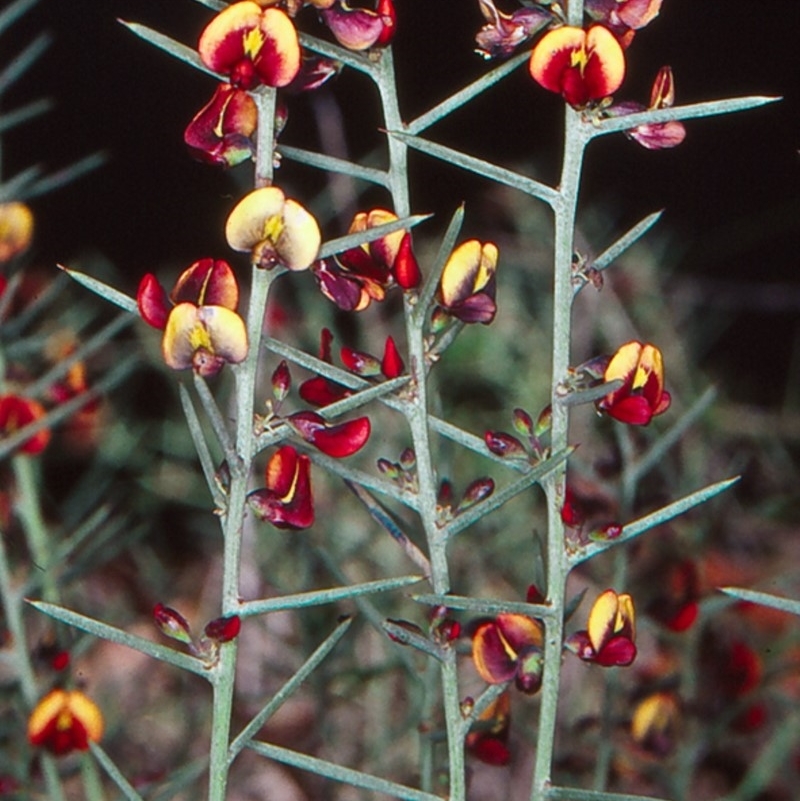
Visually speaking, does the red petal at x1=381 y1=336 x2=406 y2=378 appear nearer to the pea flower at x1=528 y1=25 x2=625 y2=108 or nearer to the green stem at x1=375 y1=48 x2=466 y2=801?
the green stem at x1=375 y1=48 x2=466 y2=801

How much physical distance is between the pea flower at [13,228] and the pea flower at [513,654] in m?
0.60

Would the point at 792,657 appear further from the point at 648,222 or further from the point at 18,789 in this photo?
the point at 648,222

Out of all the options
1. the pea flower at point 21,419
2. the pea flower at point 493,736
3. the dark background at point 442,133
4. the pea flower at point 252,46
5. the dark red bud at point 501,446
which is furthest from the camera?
the dark background at point 442,133

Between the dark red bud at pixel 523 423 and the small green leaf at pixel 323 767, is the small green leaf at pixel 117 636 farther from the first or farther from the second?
the dark red bud at pixel 523 423

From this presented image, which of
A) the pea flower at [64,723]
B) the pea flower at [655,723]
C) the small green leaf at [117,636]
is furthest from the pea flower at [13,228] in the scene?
the pea flower at [655,723]

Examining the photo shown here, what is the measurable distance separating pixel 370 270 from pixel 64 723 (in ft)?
1.59

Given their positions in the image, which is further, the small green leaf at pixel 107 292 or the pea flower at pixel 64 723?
the pea flower at pixel 64 723

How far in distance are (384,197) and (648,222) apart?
2104 millimetres

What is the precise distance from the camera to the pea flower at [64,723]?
3.22 ft

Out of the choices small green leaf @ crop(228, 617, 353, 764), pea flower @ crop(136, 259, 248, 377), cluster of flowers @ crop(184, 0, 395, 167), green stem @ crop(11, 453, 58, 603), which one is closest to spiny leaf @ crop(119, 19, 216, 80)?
cluster of flowers @ crop(184, 0, 395, 167)

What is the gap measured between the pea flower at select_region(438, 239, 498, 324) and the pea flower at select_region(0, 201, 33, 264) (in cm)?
53

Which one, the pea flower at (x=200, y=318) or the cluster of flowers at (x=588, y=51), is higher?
the cluster of flowers at (x=588, y=51)

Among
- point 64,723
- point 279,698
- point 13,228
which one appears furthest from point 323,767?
point 13,228

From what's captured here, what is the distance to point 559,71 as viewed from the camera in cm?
68
